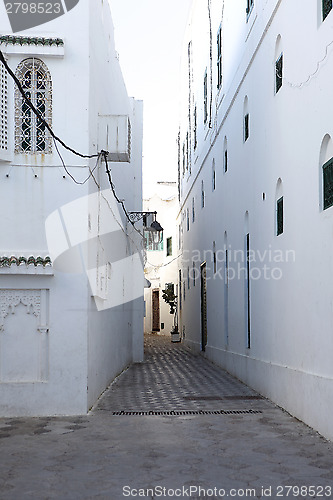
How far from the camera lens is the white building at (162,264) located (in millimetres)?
31859

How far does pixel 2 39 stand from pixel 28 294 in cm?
339

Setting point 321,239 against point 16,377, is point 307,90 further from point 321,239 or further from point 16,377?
point 16,377

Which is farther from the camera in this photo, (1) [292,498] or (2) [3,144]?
(2) [3,144]

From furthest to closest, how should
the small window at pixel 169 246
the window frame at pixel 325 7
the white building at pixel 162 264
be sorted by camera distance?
the small window at pixel 169 246
the white building at pixel 162 264
the window frame at pixel 325 7

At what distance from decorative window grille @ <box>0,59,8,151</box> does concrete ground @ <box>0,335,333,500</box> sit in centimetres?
357

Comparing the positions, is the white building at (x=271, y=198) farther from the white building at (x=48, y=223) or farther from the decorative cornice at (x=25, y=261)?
the decorative cornice at (x=25, y=261)

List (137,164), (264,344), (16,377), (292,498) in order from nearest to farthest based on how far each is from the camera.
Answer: (292,498) < (16,377) < (264,344) < (137,164)

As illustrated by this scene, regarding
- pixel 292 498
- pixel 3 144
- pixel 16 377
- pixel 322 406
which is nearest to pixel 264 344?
pixel 322 406

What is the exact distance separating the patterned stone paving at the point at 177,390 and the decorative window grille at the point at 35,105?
3716 mm

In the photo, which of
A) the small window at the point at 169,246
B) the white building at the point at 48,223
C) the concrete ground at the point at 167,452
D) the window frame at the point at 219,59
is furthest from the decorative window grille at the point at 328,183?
the small window at the point at 169,246

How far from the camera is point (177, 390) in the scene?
37.3 ft

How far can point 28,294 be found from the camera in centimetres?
872

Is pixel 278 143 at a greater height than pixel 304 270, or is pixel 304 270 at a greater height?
pixel 278 143

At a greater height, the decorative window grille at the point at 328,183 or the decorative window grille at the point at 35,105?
the decorative window grille at the point at 35,105
